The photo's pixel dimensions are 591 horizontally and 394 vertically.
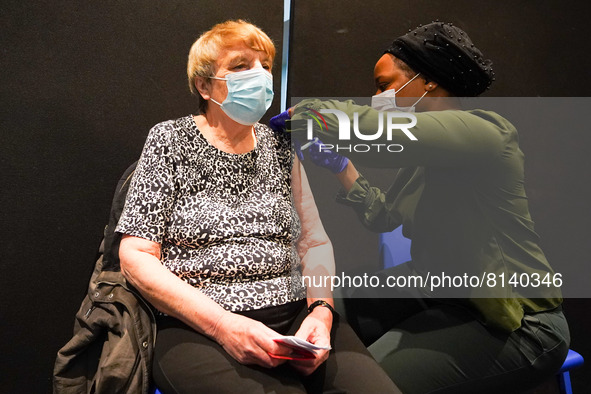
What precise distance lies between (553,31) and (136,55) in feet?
6.64

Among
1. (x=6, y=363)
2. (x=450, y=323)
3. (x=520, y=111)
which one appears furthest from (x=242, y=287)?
(x=520, y=111)

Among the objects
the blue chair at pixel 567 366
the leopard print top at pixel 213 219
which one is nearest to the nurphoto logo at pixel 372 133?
the leopard print top at pixel 213 219

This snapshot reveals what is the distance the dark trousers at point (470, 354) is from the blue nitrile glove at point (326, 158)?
0.66 m

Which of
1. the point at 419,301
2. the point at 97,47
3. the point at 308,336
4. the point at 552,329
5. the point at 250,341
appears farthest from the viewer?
the point at 97,47

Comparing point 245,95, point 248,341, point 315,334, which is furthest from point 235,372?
point 245,95

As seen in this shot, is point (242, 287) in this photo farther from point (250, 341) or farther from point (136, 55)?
point (136, 55)

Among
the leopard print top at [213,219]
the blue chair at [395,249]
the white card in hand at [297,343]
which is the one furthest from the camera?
the blue chair at [395,249]

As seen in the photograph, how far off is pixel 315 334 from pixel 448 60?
99 centimetres

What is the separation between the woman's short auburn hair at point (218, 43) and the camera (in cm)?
150

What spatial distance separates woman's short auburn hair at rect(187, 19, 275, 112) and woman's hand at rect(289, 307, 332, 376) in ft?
2.71

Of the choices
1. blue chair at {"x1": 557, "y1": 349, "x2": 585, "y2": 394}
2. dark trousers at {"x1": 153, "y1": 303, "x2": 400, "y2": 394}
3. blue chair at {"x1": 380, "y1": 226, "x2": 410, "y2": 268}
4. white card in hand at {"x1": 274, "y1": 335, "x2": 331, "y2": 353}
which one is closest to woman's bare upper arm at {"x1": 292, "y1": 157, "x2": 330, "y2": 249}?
dark trousers at {"x1": 153, "y1": 303, "x2": 400, "y2": 394}

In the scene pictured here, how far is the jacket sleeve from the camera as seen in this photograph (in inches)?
53.9

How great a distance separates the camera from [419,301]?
5.42 ft

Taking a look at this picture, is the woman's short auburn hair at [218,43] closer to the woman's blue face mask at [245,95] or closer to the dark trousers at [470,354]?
the woman's blue face mask at [245,95]
